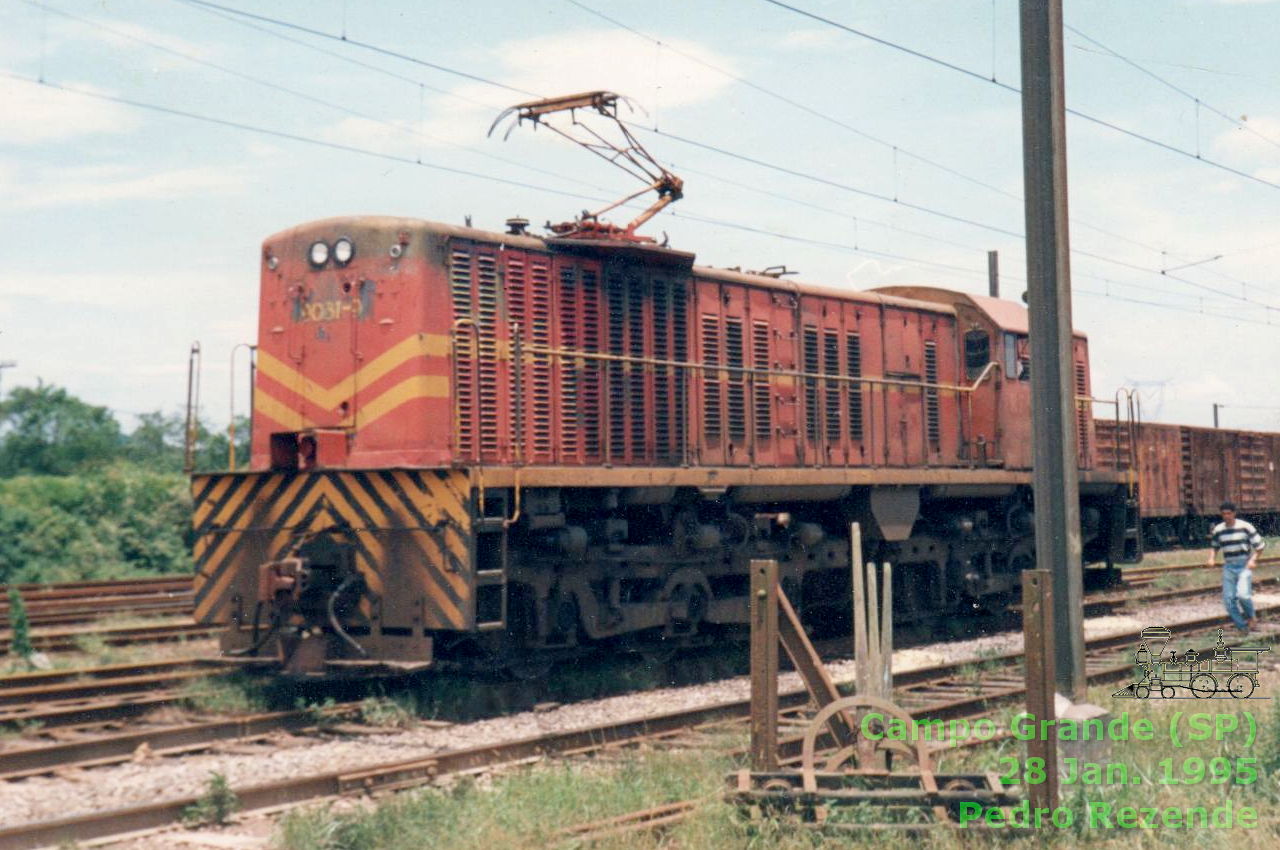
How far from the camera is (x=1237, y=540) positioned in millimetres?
13406

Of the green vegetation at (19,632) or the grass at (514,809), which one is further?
the green vegetation at (19,632)

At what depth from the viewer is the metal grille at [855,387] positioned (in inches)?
535

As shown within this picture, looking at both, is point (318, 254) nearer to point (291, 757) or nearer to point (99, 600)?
point (291, 757)

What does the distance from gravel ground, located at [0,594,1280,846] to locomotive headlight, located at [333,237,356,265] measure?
377cm

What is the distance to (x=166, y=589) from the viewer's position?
738 inches

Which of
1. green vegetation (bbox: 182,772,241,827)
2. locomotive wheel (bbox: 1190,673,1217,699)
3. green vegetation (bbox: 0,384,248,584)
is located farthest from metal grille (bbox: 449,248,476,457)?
green vegetation (bbox: 0,384,248,584)

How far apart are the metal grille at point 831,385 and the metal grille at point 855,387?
19cm

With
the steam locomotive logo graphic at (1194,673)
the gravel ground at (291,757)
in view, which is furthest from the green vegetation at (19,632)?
the steam locomotive logo graphic at (1194,673)

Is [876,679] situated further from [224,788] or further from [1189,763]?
[224,788]

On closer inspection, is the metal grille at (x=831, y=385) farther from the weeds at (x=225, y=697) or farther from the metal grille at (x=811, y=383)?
the weeds at (x=225, y=697)

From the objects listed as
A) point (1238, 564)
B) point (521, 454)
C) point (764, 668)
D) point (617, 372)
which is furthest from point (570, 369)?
point (1238, 564)

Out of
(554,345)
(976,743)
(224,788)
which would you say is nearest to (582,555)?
(554,345)

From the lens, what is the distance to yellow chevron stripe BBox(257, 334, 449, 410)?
32.4ft

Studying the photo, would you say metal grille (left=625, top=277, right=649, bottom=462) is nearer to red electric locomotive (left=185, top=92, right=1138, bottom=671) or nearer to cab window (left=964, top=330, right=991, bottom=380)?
red electric locomotive (left=185, top=92, right=1138, bottom=671)
